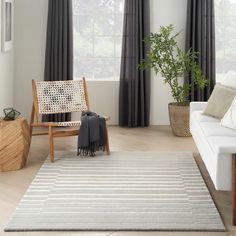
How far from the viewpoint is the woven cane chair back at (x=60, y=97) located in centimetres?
598

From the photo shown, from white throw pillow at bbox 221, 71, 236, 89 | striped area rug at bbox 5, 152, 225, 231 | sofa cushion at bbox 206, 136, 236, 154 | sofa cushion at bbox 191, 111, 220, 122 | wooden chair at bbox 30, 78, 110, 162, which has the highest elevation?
white throw pillow at bbox 221, 71, 236, 89

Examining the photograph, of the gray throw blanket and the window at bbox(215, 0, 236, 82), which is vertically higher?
the window at bbox(215, 0, 236, 82)

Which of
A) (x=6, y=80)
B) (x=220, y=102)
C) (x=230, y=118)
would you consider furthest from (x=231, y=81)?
(x=6, y=80)

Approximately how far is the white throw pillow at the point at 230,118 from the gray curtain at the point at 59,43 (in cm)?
287

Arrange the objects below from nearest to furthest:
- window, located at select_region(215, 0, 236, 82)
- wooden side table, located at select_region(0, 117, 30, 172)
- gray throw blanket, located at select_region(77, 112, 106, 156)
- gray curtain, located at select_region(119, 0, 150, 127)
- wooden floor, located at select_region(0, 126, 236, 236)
→ wooden floor, located at select_region(0, 126, 236, 236) → wooden side table, located at select_region(0, 117, 30, 172) → gray throw blanket, located at select_region(77, 112, 106, 156) → gray curtain, located at select_region(119, 0, 150, 127) → window, located at select_region(215, 0, 236, 82)

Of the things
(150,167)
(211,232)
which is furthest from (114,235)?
(150,167)

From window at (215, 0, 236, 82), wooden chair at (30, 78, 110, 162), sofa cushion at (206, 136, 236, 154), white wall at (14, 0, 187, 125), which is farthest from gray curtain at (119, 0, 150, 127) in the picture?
sofa cushion at (206, 136, 236, 154)

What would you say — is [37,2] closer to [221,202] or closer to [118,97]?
[118,97]

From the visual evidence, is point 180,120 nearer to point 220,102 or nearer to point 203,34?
point 203,34

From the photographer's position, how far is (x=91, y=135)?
5449 mm

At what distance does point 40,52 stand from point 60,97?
4.29 feet

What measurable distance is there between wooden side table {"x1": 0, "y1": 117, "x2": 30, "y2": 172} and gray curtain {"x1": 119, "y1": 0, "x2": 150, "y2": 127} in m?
2.37

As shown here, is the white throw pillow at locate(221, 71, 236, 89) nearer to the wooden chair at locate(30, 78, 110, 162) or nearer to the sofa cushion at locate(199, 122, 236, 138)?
the sofa cushion at locate(199, 122, 236, 138)

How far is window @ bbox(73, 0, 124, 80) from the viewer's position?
23.5 feet
